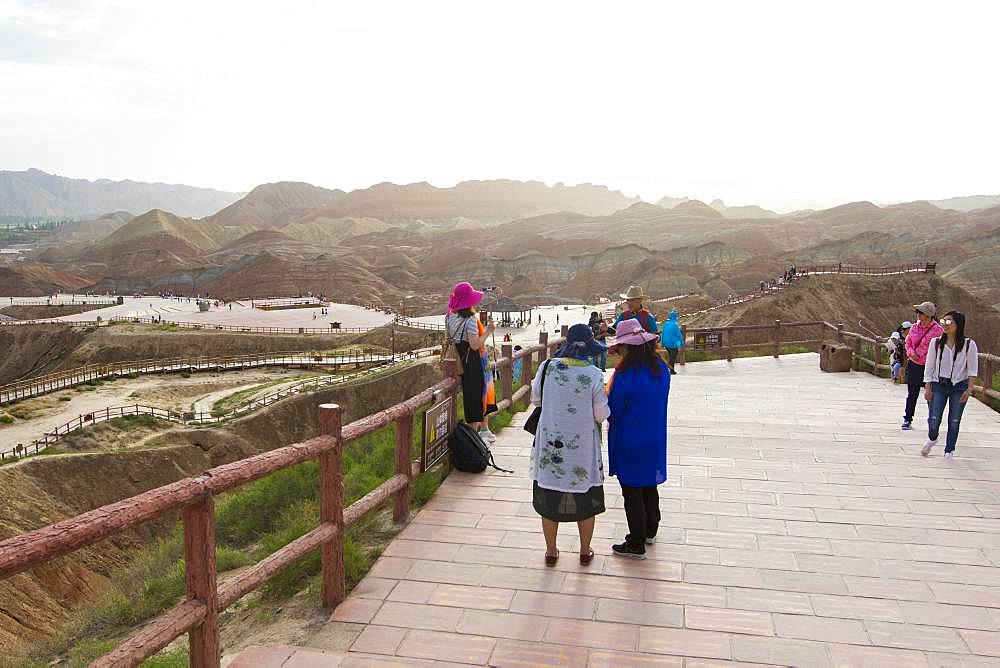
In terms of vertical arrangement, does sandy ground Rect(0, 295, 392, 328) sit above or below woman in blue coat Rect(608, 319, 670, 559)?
below

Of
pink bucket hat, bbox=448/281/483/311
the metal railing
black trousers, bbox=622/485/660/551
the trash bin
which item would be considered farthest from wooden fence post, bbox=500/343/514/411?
the trash bin

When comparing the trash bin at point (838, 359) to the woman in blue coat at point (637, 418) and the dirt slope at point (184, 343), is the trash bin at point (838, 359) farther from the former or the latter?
the dirt slope at point (184, 343)

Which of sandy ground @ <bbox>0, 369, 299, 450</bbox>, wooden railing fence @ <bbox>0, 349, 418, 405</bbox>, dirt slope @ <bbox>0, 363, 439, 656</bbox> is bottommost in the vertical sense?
dirt slope @ <bbox>0, 363, 439, 656</bbox>

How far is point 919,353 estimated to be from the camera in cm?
912

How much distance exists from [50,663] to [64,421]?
29224mm

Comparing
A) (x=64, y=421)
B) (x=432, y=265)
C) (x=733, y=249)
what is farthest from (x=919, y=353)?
(x=432, y=265)

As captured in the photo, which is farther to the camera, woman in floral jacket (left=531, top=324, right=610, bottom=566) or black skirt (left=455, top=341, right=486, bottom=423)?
black skirt (left=455, top=341, right=486, bottom=423)

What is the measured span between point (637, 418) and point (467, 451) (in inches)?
93.6

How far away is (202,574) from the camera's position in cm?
340

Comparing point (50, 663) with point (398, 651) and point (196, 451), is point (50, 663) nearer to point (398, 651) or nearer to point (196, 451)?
point (398, 651)

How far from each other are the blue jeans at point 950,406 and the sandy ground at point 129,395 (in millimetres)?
30059

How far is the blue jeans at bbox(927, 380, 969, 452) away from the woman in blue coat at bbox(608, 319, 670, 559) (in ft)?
14.1

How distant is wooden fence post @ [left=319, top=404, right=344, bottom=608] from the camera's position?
175 inches

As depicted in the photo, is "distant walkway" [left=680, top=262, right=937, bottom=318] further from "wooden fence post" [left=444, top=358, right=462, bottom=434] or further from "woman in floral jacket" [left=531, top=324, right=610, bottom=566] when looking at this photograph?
"woman in floral jacket" [left=531, top=324, right=610, bottom=566]
